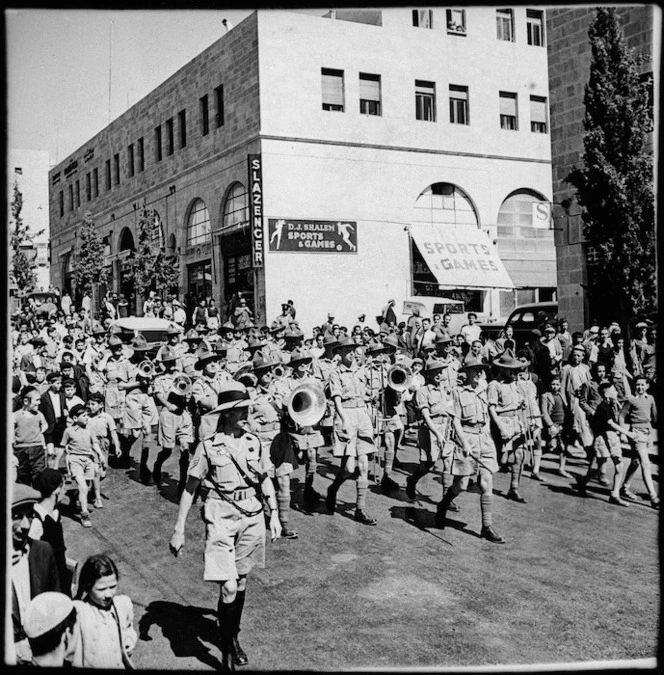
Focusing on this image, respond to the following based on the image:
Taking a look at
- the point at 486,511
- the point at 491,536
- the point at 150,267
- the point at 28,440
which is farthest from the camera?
the point at 150,267

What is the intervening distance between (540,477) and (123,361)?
753 cm

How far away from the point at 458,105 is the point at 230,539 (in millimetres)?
26704

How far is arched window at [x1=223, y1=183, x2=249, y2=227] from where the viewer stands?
90.6ft

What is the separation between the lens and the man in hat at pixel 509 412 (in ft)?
34.9

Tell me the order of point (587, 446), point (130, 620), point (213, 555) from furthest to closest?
point (587, 446), point (213, 555), point (130, 620)

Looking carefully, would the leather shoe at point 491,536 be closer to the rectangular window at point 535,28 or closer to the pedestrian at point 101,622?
the pedestrian at point 101,622

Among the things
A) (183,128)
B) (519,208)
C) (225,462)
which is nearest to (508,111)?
(519,208)

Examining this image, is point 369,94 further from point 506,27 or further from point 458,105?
point 506,27

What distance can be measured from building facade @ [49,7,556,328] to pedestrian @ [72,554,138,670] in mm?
22033

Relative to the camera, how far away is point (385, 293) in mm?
28328

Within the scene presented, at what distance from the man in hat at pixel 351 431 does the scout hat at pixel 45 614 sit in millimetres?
5673

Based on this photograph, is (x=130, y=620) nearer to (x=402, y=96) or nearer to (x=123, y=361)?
(x=123, y=361)

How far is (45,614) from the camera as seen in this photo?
4023mm

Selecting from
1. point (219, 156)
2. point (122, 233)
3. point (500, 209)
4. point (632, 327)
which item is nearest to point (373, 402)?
point (632, 327)
